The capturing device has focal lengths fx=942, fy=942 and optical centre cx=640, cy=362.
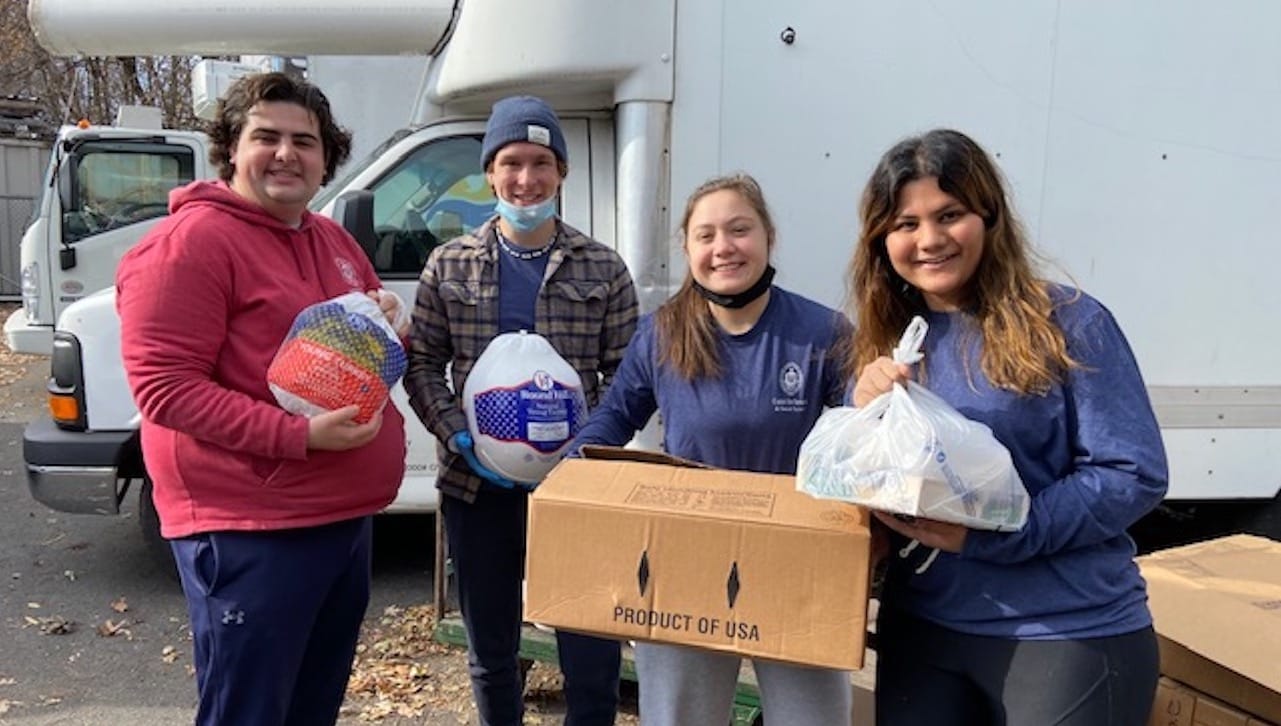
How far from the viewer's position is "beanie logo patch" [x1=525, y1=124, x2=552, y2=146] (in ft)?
7.87

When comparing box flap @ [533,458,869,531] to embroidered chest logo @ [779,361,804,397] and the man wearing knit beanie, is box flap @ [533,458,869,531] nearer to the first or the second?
embroidered chest logo @ [779,361,804,397]

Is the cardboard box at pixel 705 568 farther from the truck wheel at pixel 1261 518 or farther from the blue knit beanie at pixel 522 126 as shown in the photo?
the truck wheel at pixel 1261 518

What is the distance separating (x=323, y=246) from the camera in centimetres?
219

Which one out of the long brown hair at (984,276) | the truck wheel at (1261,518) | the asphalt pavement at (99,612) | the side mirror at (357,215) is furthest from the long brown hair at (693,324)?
the truck wheel at (1261,518)

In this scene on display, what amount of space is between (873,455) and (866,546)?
16cm

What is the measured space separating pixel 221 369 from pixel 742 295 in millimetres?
1093

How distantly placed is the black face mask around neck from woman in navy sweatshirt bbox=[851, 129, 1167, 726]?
37 centimetres

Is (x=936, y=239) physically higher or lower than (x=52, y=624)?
higher

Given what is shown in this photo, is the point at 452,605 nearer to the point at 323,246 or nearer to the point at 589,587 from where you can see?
the point at 323,246

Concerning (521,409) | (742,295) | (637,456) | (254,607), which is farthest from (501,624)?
(742,295)

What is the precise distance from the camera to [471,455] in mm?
2387

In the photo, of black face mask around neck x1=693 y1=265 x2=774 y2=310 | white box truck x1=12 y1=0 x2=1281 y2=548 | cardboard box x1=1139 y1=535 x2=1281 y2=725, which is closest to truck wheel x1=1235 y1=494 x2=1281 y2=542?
white box truck x1=12 y1=0 x2=1281 y2=548

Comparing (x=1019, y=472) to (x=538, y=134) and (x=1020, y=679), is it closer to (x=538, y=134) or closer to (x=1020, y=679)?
(x=1020, y=679)

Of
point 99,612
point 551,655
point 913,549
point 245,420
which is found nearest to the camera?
point 913,549
